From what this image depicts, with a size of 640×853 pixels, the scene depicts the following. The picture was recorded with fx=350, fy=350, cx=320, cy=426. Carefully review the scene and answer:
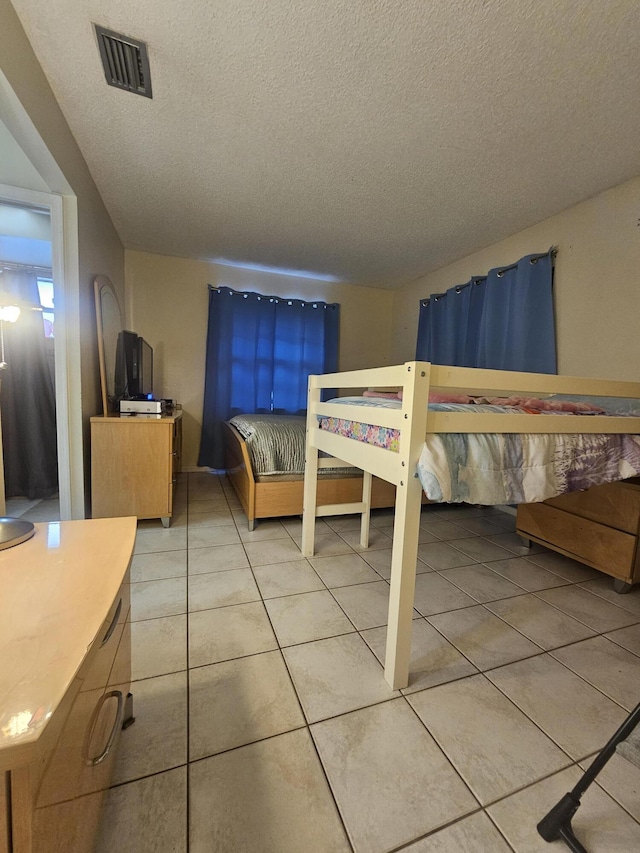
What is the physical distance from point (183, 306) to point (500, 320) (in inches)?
113

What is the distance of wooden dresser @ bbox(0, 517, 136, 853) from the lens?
33 centimetres

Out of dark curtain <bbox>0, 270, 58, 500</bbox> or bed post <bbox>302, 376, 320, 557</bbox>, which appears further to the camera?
dark curtain <bbox>0, 270, 58, 500</bbox>

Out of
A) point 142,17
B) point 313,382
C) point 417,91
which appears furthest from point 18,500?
point 417,91

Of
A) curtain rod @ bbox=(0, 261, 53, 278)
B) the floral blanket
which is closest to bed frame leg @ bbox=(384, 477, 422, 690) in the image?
the floral blanket

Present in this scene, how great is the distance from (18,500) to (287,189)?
2772mm

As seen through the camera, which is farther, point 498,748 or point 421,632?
point 421,632

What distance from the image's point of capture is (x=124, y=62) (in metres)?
1.39

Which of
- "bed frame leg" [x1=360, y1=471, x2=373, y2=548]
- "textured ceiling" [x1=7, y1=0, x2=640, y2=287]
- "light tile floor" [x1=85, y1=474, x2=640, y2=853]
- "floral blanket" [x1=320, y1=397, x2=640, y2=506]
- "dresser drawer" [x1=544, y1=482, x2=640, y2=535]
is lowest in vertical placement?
"light tile floor" [x1=85, y1=474, x2=640, y2=853]

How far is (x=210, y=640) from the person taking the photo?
4.00 ft

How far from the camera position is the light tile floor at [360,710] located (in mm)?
728

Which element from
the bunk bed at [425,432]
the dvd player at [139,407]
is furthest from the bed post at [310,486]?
the dvd player at [139,407]

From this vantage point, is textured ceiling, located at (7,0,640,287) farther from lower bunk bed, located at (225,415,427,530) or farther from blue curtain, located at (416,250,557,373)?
lower bunk bed, located at (225,415,427,530)

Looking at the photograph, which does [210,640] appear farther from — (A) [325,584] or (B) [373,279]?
(B) [373,279]

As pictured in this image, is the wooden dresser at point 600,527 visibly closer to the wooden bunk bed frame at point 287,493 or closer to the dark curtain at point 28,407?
the wooden bunk bed frame at point 287,493
